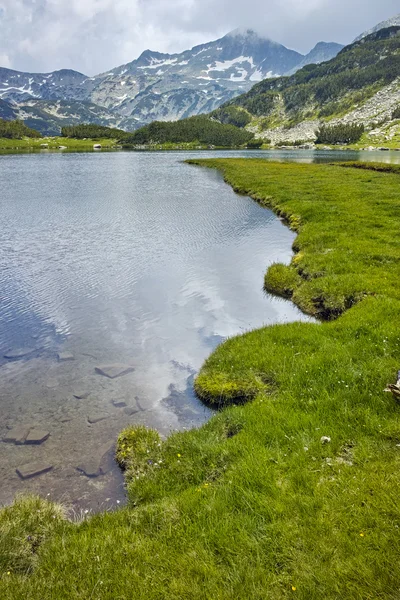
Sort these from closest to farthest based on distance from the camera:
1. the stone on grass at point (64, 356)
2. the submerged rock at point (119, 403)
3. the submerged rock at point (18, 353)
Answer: the submerged rock at point (119, 403), the stone on grass at point (64, 356), the submerged rock at point (18, 353)

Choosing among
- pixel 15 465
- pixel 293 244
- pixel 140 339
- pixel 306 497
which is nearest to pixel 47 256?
pixel 140 339

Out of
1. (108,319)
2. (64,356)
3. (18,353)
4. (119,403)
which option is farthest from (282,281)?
(18,353)

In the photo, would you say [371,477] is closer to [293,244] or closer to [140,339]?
[140,339]

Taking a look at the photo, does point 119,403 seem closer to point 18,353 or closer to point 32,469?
point 32,469

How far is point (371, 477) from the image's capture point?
6.81 meters

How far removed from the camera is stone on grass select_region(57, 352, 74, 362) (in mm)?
14609

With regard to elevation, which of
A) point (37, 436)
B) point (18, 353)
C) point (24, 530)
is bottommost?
point (18, 353)

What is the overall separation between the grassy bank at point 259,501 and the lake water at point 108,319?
1.29 m

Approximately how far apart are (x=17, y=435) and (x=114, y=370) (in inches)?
159

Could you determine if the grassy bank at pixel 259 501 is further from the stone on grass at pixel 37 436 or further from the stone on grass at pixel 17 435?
the stone on grass at pixel 17 435

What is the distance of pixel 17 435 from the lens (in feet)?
34.7

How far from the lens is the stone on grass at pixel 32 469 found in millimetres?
9203

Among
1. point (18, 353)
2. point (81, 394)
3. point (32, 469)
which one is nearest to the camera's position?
point (32, 469)

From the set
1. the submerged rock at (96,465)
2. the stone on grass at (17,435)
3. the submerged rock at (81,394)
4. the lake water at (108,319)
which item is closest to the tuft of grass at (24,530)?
the lake water at (108,319)
